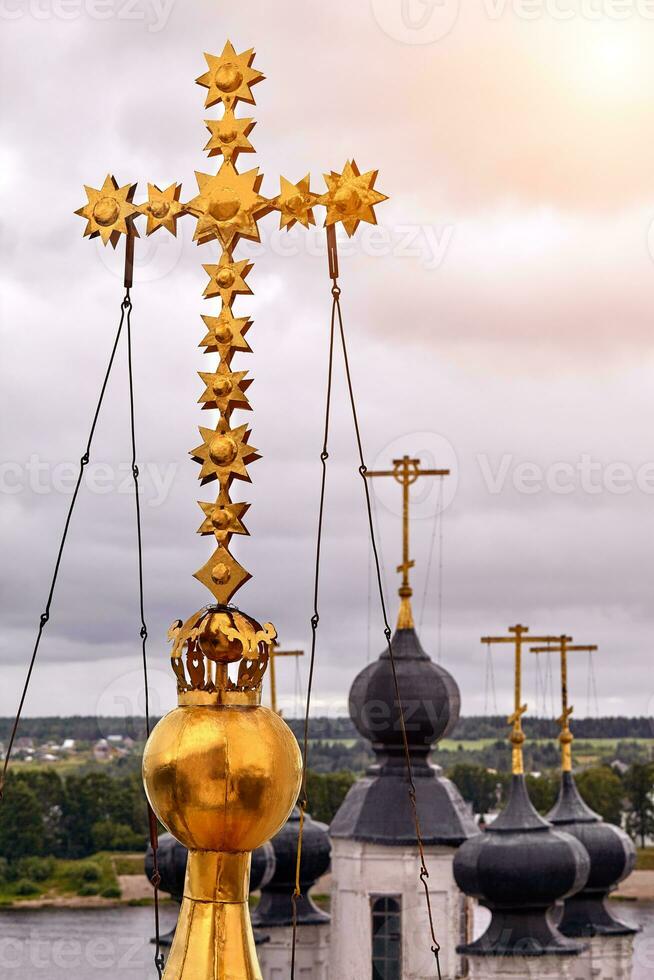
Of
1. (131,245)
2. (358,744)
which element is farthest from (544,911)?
(358,744)

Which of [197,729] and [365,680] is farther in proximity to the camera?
[365,680]

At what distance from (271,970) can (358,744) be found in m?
37.1

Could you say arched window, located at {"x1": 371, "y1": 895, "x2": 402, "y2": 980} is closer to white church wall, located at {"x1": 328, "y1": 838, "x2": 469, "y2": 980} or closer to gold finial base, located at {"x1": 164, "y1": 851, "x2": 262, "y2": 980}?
white church wall, located at {"x1": 328, "y1": 838, "x2": 469, "y2": 980}

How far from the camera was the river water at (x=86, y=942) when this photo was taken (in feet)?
174

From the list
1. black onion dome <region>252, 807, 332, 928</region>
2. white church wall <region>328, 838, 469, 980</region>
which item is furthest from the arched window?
black onion dome <region>252, 807, 332, 928</region>

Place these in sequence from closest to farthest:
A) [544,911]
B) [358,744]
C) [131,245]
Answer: [131,245] < [544,911] < [358,744]

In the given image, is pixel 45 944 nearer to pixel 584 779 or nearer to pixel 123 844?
pixel 123 844

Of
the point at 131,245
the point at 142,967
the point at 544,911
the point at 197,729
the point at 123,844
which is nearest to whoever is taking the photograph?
the point at 197,729

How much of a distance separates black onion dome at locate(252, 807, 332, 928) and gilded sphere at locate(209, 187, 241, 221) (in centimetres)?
2679

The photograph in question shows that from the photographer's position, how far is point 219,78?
18.0ft

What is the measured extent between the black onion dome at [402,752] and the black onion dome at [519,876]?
5.33 ft

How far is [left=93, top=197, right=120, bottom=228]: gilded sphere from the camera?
5734 millimetres

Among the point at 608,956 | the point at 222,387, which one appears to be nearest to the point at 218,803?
the point at 222,387

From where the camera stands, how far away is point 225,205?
552 cm
